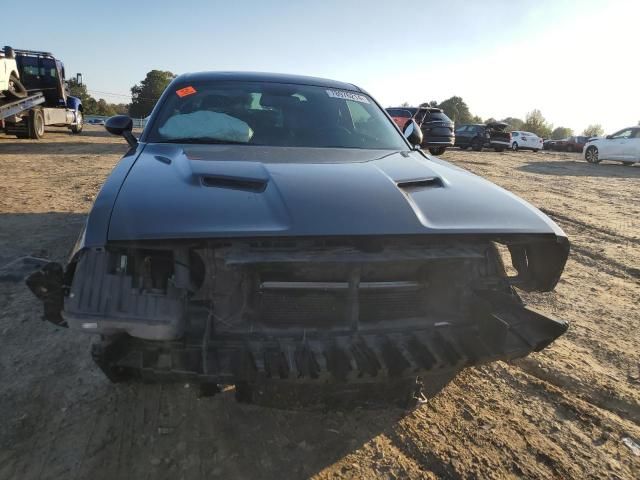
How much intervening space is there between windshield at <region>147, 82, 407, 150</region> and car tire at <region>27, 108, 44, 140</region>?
1329 centimetres

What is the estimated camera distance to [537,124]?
64188mm

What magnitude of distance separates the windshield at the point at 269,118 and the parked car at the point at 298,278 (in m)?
0.60

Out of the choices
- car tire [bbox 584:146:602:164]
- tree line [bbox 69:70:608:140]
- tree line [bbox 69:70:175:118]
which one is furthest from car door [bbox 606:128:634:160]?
tree line [bbox 69:70:175:118]

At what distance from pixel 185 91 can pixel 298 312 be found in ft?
6.38

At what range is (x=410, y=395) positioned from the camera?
190cm

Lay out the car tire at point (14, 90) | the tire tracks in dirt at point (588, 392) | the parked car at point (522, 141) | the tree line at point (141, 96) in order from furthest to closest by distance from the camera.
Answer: the tree line at point (141, 96)
the parked car at point (522, 141)
the car tire at point (14, 90)
the tire tracks in dirt at point (588, 392)

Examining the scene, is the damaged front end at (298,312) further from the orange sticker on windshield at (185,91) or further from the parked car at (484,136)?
the parked car at (484,136)

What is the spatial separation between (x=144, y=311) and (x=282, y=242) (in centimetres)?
54

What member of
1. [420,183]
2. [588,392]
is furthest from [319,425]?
[588,392]

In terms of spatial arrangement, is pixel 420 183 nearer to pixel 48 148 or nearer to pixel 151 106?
pixel 48 148

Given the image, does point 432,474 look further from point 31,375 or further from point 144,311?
point 31,375

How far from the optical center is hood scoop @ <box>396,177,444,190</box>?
2.06m

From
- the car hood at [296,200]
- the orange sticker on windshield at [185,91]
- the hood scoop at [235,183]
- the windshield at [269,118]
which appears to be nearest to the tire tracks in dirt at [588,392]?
the car hood at [296,200]

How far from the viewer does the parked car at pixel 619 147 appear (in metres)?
16.5
